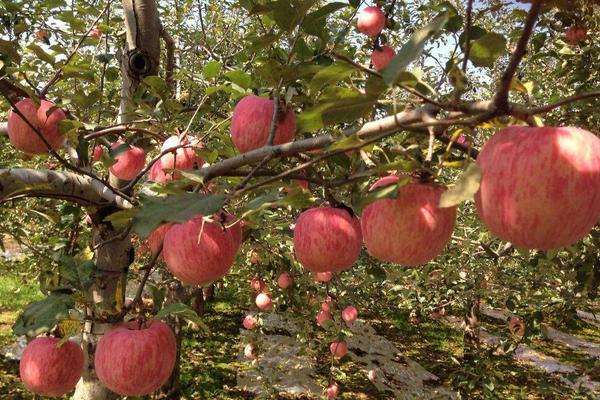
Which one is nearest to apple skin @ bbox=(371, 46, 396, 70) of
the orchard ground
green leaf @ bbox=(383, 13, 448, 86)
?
green leaf @ bbox=(383, 13, 448, 86)

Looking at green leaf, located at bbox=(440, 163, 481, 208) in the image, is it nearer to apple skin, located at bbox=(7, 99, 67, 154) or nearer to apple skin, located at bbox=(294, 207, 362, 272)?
apple skin, located at bbox=(294, 207, 362, 272)

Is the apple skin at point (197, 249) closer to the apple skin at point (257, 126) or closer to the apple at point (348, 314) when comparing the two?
the apple skin at point (257, 126)

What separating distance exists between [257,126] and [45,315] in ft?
2.44

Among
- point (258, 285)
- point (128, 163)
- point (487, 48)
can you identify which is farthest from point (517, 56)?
point (258, 285)

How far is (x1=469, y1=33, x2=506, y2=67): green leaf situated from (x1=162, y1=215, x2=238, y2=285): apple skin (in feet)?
2.36

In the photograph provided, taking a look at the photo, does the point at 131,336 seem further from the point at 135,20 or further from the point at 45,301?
the point at 135,20

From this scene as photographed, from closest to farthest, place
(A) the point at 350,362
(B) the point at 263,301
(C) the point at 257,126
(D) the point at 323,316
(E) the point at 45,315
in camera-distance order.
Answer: (E) the point at 45,315
(C) the point at 257,126
(D) the point at 323,316
(B) the point at 263,301
(A) the point at 350,362

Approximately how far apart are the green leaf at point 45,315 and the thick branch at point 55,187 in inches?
14.8

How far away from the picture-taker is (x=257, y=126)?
4.57ft

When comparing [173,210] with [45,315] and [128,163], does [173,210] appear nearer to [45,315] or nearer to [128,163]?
[45,315]

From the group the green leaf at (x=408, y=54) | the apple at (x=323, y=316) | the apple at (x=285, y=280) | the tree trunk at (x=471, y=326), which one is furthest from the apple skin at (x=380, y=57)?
the tree trunk at (x=471, y=326)

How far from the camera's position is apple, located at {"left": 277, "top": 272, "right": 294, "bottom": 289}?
3732 millimetres

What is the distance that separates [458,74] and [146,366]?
108 centimetres

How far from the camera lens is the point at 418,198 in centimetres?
98
